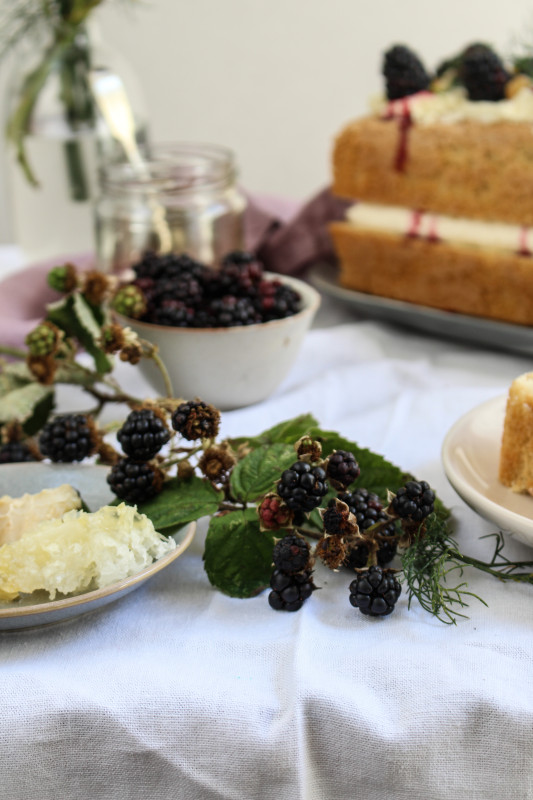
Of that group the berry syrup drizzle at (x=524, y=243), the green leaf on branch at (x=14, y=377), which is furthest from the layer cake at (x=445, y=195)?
the green leaf on branch at (x=14, y=377)

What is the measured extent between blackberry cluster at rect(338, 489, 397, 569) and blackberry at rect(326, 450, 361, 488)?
0.01 metres

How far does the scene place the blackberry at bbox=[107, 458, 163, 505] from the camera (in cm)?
75

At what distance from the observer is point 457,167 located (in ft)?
4.24

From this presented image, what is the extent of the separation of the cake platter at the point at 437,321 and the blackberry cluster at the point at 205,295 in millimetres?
281

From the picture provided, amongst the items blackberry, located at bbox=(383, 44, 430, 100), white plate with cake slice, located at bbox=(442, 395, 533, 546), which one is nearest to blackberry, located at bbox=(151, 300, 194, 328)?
white plate with cake slice, located at bbox=(442, 395, 533, 546)

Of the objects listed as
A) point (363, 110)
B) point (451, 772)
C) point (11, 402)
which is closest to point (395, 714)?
point (451, 772)

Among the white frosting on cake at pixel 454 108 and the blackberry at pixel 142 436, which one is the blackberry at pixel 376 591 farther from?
the white frosting on cake at pixel 454 108

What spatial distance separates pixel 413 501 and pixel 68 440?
0.34m

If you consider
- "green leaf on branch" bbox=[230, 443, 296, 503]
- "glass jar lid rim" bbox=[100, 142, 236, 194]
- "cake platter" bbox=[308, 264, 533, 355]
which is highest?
"glass jar lid rim" bbox=[100, 142, 236, 194]

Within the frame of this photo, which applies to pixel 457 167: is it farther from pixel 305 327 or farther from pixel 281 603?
pixel 281 603

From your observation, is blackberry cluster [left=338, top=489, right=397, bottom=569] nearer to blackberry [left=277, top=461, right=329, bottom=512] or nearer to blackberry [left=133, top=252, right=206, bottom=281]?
blackberry [left=277, top=461, right=329, bottom=512]

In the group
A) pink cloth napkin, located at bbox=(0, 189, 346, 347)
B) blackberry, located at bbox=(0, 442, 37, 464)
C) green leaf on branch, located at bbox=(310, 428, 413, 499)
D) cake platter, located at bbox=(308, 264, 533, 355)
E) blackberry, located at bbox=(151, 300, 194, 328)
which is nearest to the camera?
green leaf on branch, located at bbox=(310, 428, 413, 499)

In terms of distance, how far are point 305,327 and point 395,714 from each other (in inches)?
23.7

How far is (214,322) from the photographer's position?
1075 mm
